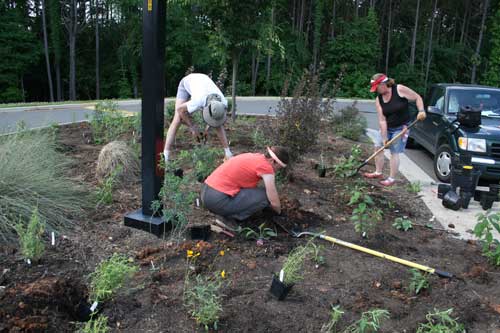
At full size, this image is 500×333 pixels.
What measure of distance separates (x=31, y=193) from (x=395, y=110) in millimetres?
4893

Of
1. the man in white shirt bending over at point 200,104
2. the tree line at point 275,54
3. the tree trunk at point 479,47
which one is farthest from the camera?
the tree trunk at point 479,47

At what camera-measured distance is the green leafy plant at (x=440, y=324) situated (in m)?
2.84

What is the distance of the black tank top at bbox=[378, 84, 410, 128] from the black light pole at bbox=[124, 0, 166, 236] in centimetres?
366

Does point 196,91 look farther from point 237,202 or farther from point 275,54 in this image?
point 275,54

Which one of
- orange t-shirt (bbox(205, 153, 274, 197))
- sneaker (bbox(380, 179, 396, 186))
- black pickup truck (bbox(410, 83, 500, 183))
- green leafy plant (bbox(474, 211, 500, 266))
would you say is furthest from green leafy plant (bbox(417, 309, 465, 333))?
black pickup truck (bbox(410, 83, 500, 183))

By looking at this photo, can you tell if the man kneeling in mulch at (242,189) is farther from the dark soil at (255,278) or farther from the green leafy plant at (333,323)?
the green leafy plant at (333,323)

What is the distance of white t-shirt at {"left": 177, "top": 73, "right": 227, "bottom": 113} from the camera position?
6121 mm

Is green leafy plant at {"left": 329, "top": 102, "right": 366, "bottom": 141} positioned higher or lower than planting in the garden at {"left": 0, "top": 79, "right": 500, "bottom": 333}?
higher

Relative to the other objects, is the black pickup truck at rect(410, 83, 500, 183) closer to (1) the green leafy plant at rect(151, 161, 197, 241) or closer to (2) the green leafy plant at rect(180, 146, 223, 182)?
(2) the green leafy plant at rect(180, 146, 223, 182)

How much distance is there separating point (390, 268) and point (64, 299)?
8.71ft

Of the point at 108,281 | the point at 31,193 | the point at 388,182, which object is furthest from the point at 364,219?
the point at 31,193

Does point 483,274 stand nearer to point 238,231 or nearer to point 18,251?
point 238,231

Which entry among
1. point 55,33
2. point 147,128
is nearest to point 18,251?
point 147,128

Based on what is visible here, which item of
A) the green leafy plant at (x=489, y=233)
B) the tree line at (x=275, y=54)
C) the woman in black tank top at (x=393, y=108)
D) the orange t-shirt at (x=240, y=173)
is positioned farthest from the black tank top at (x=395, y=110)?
the tree line at (x=275, y=54)
